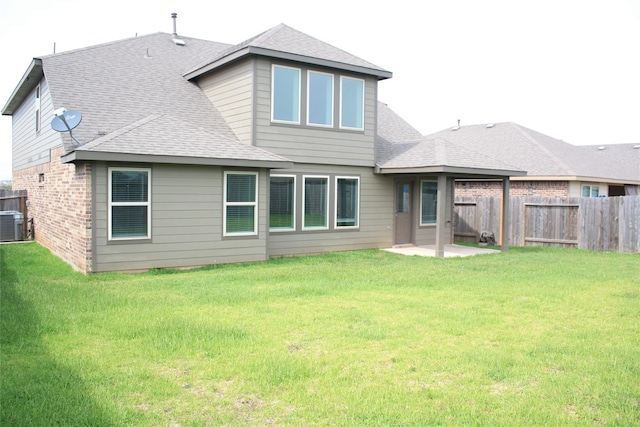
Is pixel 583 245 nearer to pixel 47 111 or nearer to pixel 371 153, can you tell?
pixel 371 153

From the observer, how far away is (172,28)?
18.5 m

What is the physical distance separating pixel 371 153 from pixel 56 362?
11.3m

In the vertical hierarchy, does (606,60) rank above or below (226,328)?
above

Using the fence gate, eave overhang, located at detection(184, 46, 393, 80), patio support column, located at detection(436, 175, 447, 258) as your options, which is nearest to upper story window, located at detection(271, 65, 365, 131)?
eave overhang, located at detection(184, 46, 393, 80)

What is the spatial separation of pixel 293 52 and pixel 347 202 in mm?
4297

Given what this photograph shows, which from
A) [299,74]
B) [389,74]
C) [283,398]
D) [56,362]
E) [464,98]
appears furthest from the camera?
[464,98]

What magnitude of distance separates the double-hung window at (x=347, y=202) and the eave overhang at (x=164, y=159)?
2.70m

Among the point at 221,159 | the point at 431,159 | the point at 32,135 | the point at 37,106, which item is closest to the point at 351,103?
the point at 431,159

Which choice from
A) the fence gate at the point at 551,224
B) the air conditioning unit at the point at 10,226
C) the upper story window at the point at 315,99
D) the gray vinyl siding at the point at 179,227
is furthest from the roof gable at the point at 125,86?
the fence gate at the point at 551,224

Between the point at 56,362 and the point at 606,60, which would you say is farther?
the point at 606,60

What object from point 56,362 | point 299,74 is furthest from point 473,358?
point 299,74

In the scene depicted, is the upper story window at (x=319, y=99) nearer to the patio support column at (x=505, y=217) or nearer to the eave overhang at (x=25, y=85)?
the patio support column at (x=505, y=217)

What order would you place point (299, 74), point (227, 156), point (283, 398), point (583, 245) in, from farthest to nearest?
point (583, 245)
point (299, 74)
point (227, 156)
point (283, 398)

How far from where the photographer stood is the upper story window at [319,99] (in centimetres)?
1405
